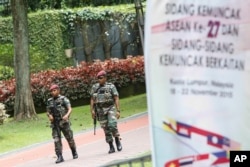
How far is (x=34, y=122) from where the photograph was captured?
17531 millimetres

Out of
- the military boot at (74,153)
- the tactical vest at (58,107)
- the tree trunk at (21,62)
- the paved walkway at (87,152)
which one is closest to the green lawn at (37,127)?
the tree trunk at (21,62)

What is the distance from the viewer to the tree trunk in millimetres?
17656

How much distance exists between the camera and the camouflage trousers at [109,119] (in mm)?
11164

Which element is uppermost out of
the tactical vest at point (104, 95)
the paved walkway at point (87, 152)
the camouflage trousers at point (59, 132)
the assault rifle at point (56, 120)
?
the tactical vest at point (104, 95)

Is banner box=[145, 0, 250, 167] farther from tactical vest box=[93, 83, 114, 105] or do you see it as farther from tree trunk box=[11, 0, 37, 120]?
tree trunk box=[11, 0, 37, 120]

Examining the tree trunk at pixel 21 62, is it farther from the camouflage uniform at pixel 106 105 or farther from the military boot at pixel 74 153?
the camouflage uniform at pixel 106 105

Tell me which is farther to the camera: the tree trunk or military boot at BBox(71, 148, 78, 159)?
Result: the tree trunk

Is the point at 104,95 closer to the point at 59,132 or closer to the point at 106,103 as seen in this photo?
the point at 106,103

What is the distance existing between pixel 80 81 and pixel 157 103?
62.7ft

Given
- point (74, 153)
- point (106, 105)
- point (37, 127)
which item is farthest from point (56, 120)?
point (37, 127)

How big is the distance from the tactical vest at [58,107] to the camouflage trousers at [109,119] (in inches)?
25.6

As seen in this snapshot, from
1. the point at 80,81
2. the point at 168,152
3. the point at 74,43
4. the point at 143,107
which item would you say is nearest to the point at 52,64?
the point at 74,43

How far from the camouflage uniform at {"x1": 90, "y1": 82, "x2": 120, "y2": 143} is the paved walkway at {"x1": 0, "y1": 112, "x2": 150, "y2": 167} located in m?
0.56

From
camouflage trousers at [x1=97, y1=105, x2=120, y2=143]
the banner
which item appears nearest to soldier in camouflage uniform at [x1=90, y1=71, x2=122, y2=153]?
camouflage trousers at [x1=97, y1=105, x2=120, y2=143]
